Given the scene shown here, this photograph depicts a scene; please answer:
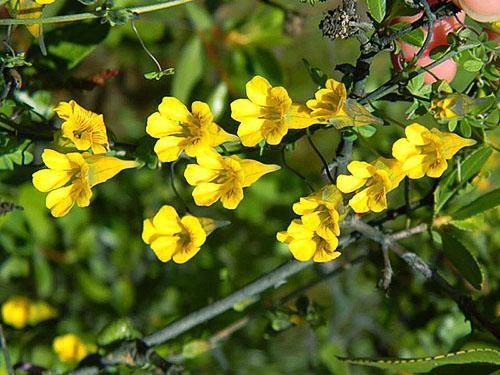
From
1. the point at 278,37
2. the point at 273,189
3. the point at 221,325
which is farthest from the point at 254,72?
the point at 221,325

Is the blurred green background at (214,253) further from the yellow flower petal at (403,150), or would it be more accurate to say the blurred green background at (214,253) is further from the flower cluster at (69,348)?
the yellow flower petal at (403,150)

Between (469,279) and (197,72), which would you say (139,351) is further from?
(197,72)

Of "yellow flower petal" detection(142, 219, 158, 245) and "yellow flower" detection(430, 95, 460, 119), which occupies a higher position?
"yellow flower" detection(430, 95, 460, 119)

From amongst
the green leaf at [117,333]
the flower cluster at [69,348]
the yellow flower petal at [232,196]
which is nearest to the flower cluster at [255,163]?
the yellow flower petal at [232,196]

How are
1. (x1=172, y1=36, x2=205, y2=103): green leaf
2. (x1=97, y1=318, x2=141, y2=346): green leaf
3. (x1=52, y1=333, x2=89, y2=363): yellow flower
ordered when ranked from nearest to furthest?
1. (x1=97, y1=318, x2=141, y2=346): green leaf
2. (x1=52, y1=333, x2=89, y2=363): yellow flower
3. (x1=172, y1=36, x2=205, y2=103): green leaf

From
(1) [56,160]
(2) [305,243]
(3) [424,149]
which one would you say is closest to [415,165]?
(3) [424,149]

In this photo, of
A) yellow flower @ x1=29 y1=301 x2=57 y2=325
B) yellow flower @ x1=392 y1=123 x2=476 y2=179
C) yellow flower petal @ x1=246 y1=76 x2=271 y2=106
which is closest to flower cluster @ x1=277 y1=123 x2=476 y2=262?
yellow flower @ x1=392 y1=123 x2=476 y2=179

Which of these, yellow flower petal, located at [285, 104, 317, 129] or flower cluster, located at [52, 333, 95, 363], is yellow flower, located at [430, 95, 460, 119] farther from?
flower cluster, located at [52, 333, 95, 363]
